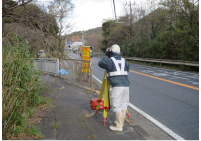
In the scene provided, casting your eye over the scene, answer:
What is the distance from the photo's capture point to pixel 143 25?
30.4m

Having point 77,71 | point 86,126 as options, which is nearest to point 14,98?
point 86,126

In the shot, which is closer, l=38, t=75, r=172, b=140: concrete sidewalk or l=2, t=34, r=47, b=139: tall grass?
l=2, t=34, r=47, b=139: tall grass

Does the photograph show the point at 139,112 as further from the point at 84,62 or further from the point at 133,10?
the point at 133,10

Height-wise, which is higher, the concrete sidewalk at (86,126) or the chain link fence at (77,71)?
the chain link fence at (77,71)

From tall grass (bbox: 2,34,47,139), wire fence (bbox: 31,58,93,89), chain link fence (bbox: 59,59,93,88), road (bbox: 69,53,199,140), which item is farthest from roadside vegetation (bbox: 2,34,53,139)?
chain link fence (bbox: 59,59,93,88)

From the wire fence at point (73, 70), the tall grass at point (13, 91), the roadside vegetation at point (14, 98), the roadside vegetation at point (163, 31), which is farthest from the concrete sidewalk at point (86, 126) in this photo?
the roadside vegetation at point (163, 31)

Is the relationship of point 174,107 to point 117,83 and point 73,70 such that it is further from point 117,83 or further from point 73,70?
point 73,70

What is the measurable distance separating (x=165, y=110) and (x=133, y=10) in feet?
101

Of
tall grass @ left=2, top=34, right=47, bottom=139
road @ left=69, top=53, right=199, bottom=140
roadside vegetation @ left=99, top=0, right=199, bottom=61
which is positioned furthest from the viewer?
roadside vegetation @ left=99, top=0, right=199, bottom=61

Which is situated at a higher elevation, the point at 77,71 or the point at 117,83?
the point at 117,83

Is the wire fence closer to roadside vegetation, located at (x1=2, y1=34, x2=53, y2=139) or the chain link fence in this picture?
the chain link fence

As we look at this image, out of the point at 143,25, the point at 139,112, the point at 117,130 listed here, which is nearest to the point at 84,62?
the point at 139,112

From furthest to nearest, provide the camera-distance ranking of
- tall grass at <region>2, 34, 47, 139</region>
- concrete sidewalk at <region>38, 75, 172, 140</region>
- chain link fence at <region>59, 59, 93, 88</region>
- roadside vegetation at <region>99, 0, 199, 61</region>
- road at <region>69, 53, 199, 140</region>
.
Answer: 1. roadside vegetation at <region>99, 0, 199, 61</region>
2. chain link fence at <region>59, 59, 93, 88</region>
3. road at <region>69, 53, 199, 140</region>
4. concrete sidewalk at <region>38, 75, 172, 140</region>
5. tall grass at <region>2, 34, 47, 139</region>

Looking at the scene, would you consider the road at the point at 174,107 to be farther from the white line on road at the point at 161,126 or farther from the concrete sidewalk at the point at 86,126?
the concrete sidewalk at the point at 86,126
